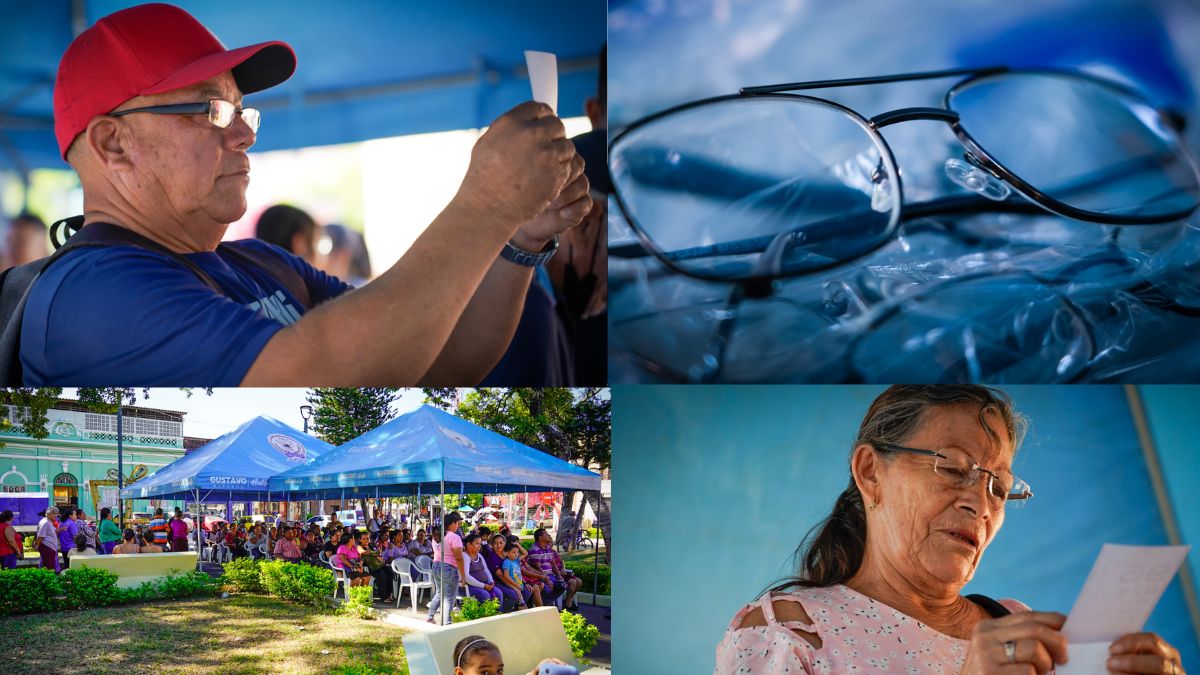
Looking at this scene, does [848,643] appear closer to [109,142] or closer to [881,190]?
[881,190]

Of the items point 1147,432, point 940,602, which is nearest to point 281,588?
point 940,602

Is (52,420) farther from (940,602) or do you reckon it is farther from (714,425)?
(940,602)

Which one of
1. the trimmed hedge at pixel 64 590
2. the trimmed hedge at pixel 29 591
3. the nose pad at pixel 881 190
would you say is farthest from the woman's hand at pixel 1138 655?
the trimmed hedge at pixel 29 591

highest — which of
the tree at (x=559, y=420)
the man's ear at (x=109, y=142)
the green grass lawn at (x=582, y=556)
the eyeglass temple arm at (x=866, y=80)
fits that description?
the eyeglass temple arm at (x=866, y=80)

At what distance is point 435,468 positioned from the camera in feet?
13.3

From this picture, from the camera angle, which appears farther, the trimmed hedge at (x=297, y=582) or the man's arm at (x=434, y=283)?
the trimmed hedge at (x=297, y=582)

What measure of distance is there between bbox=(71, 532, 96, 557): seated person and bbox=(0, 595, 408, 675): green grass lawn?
22cm

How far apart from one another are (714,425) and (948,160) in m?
1.30

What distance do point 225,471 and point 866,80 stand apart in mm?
2829

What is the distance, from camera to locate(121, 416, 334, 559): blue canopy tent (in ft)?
13.1

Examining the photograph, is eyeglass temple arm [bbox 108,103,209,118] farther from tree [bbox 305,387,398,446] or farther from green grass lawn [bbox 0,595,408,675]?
green grass lawn [bbox 0,595,408,675]

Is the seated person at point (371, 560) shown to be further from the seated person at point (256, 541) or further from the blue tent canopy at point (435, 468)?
the seated person at point (256, 541)

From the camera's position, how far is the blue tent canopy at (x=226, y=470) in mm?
3988

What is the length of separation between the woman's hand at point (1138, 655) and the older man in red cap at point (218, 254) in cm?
225
